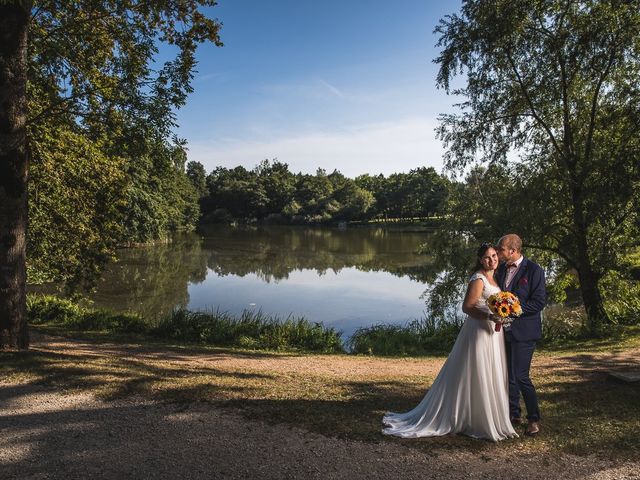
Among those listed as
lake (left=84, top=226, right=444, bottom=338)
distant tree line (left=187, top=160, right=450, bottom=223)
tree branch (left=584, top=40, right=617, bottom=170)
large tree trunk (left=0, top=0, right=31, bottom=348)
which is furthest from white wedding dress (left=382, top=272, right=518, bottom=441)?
distant tree line (left=187, top=160, right=450, bottom=223)

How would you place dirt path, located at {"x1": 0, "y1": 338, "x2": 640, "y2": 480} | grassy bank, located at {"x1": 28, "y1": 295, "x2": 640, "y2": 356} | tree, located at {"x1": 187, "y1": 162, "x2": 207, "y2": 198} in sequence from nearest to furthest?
1. dirt path, located at {"x1": 0, "y1": 338, "x2": 640, "y2": 480}
2. grassy bank, located at {"x1": 28, "y1": 295, "x2": 640, "y2": 356}
3. tree, located at {"x1": 187, "y1": 162, "x2": 207, "y2": 198}

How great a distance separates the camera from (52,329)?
43.8 feet

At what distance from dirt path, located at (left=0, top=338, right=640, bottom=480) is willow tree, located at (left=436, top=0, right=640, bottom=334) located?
8866mm

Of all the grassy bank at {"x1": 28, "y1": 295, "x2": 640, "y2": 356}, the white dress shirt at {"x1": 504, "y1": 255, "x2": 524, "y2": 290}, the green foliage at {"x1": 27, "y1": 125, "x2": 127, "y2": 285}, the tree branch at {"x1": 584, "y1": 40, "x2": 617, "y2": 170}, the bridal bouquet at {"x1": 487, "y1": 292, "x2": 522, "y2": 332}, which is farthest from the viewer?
the grassy bank at {"x1": 28, "y1": 295, "x2": 640, "y2": 356}

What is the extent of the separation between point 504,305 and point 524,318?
0.51 m

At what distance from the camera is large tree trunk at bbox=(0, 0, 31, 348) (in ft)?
24.6

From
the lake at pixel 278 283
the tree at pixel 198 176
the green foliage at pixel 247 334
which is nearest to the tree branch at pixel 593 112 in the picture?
the lake at pixel 278 283

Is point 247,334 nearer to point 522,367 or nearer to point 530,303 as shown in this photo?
point 522,367

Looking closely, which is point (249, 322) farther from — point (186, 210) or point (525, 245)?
point (186, 210)

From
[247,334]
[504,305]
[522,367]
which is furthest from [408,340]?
[504,305]

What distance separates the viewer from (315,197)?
9450cm

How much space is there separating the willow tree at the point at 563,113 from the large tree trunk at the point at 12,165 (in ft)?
35.0

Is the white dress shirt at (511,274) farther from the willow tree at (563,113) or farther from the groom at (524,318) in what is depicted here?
the willow tree at (563,113)

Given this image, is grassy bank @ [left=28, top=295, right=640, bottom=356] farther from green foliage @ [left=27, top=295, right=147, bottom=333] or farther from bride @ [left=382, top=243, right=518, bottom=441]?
bride @ [left=382, top=243, right=518, bottom=441]
